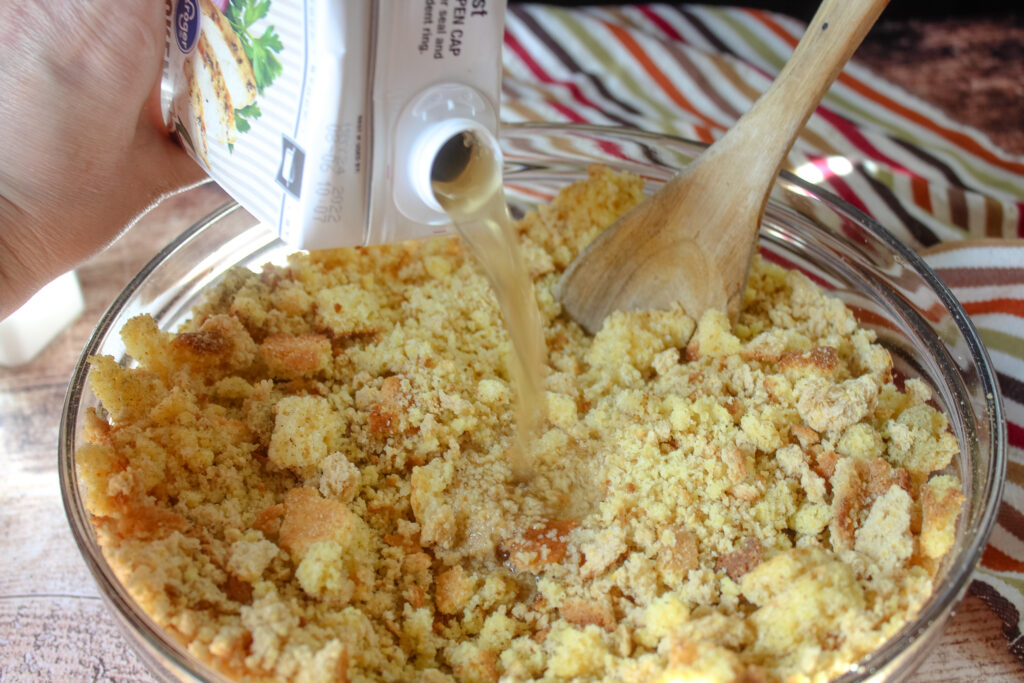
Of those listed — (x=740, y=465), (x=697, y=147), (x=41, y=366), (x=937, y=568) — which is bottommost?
(x=937, y=568)

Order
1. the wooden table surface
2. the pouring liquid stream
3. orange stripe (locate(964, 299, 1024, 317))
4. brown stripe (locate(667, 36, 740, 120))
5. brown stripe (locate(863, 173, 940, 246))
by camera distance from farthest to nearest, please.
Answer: brown stripe (locate(667, 36, 740, 120))
brown stripe (locate(863, 173, 940, 246))
orange stripe (locate(964, 299, 1024, 317))
the wooden table surface
the pouring liquid stream

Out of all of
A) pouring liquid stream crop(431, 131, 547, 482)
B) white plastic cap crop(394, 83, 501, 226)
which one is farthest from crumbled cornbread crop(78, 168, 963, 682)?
white plastic cap crop(394, 83, 501, 226)

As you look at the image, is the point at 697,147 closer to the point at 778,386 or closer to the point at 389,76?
the point at 778,386

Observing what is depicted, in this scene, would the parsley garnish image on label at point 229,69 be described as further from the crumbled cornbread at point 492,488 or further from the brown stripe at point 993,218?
the brown stripe at point 993,218

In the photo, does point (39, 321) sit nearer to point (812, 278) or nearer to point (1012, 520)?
point (812, 278)

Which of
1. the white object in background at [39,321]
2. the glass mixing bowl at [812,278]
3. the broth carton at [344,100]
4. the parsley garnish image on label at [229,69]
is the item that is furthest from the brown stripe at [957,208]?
the white object in background at [39,321]

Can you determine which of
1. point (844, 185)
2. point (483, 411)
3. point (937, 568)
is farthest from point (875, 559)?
point (844, 185)

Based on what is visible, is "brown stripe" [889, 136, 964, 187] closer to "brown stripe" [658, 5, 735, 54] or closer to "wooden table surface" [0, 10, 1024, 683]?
"wooden table surface" [0, 10, 1024, 683]
